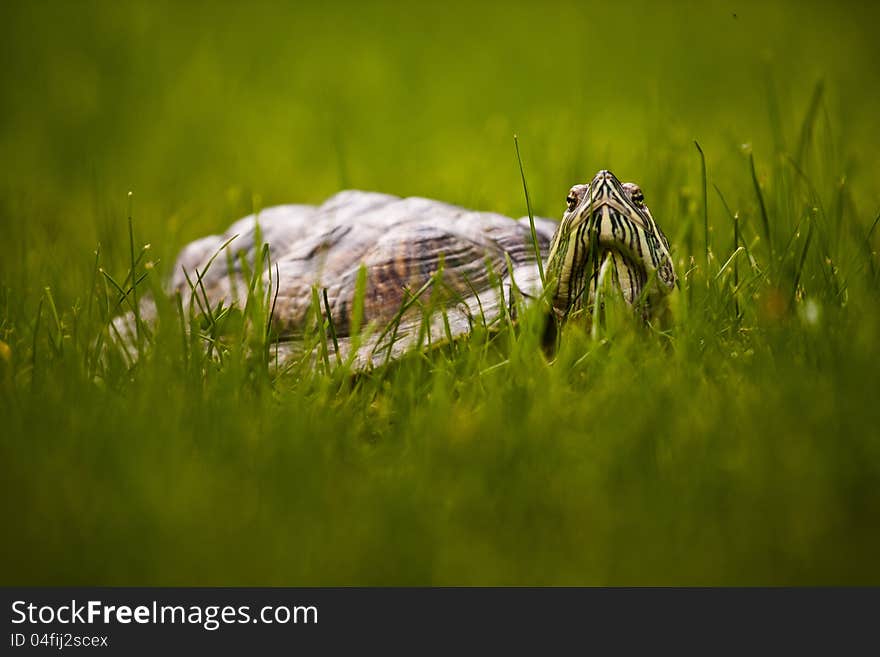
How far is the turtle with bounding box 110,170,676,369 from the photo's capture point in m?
2.42

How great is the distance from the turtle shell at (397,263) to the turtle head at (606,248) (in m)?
0.19

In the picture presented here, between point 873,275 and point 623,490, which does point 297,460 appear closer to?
point 623,490

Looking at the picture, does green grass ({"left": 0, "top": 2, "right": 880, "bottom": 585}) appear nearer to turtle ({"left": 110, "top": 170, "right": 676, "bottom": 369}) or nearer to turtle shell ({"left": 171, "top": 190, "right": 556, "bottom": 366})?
turtle ({"left": 110, "top": 170, "right": 676, "bottom": 369})

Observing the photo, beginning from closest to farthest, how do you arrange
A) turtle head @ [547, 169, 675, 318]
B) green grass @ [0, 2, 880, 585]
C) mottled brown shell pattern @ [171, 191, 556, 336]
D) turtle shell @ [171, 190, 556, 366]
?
green grass @ [0, 2, 880, 585], turtle head @ [547, 169, 675, 318], turtle shell @ [171, 190, 556, 366], mottled brown shell pattern @ [171, 191, 556, 336]

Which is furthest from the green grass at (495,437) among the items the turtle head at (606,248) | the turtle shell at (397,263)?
the turtle shell at (397,263)

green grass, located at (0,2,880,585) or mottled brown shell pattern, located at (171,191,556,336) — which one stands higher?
mottled brown shell pattern, located at (171,191,556,336)

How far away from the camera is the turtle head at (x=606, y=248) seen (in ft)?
7.88

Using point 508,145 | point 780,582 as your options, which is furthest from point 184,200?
point 780,582

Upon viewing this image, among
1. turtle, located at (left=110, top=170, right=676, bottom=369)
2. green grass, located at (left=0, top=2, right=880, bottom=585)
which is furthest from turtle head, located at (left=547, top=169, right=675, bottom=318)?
green grass, located at (left=0, top=2, right=880, bottom=585)

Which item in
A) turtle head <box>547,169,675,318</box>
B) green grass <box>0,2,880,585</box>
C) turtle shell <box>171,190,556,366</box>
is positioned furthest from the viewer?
turtle shell <box>171,190,556,366</box>

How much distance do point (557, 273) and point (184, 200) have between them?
158 inches

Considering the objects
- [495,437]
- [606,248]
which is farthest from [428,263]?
[495,437]

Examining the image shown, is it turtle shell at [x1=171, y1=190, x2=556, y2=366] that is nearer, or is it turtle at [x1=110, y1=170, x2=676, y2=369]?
turtle at [x1=110, y1=170, x2=676, y2=369]

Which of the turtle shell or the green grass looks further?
the turtle shell
